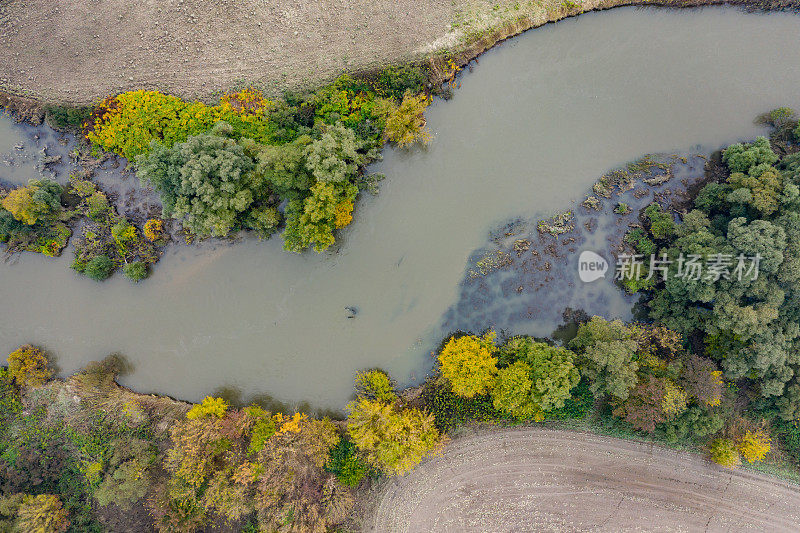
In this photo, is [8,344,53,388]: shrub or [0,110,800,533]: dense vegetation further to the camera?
[8,344,53,388]: shrub

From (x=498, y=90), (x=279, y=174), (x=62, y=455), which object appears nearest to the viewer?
(x=279, y=174)

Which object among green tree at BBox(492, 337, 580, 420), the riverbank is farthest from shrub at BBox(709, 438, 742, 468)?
the riverbank

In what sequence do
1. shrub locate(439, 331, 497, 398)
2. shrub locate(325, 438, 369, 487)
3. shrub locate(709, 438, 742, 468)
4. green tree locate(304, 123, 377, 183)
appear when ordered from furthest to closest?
shrub locate(325, 438, 369, 487), shrub locate(709, 438, 742, 468), shrub locate(439, 331, 497, 398), green tree locate(304, 123, 377, 183)

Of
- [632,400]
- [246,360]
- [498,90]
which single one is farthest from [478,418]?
[498,90]

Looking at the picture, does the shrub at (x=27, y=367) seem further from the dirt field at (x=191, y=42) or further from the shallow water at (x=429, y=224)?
the dirt field at (x=191, y=42)

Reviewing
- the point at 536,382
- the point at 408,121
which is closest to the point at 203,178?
the point at 408,121

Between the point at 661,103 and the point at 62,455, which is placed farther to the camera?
the point at 661,103

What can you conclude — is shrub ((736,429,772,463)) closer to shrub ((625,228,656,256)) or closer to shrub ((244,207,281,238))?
shrub ((625,228,656,256))

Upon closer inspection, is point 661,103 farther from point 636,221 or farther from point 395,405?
point 395,405
